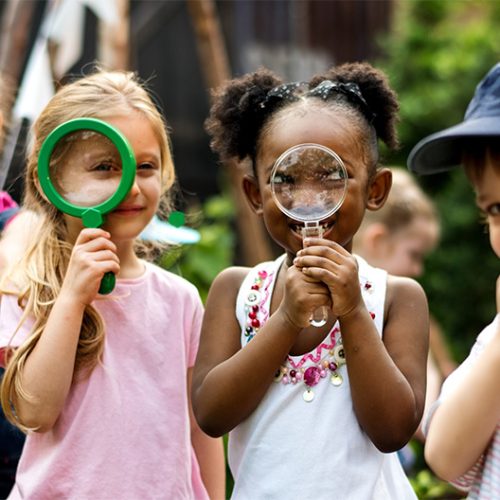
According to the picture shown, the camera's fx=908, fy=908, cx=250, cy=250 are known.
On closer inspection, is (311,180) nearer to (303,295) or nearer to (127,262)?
(303,295)

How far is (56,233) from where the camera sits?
275 cm

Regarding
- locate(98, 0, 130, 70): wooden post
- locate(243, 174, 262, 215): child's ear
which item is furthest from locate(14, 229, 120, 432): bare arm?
locate(98, 0, 130, 70): wooden post

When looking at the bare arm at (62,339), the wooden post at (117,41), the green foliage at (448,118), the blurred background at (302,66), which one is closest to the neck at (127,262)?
the bare arm at (62,339)

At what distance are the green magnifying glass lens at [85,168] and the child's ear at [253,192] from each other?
0.36 meters

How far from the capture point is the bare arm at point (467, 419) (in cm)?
212

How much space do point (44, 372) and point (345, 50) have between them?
36.8 feet

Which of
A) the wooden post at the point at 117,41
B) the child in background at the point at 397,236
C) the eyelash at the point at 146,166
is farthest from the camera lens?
the wooden post at the point at 117,41

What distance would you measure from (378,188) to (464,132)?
0.34m

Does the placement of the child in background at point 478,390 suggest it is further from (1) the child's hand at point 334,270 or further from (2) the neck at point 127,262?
(2) the neck at point 127,262

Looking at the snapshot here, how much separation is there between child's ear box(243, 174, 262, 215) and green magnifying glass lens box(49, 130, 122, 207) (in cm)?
36

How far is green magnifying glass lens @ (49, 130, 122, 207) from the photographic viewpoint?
2553 millimetres

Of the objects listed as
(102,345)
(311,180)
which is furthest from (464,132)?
(102,345)

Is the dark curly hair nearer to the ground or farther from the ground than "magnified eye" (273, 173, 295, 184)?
farther from the ground

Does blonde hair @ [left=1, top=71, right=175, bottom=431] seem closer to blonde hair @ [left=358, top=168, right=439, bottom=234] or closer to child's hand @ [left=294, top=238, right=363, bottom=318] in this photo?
child's hand @ [left=294, top=238, right=363, bottom=318]
